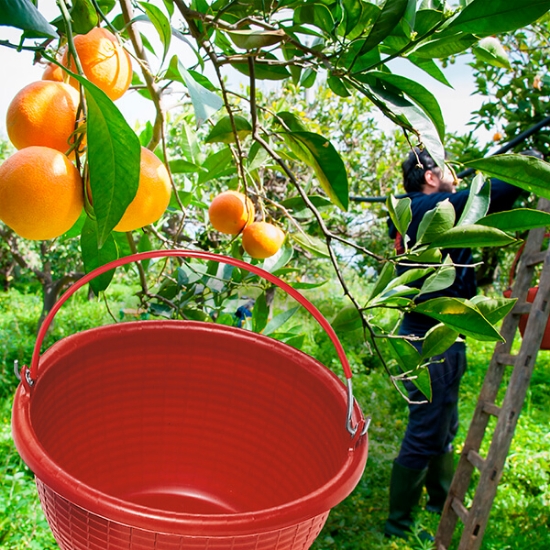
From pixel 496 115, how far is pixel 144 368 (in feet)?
6.85

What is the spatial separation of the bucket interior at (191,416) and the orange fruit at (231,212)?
19 centimetres

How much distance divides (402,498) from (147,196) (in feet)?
5.82

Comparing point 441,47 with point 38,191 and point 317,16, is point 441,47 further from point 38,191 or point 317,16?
point 38,191

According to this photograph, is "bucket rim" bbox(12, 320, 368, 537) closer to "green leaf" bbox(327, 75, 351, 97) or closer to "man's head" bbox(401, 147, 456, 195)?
"green leaf" bbox(327, 75, 351, 97)

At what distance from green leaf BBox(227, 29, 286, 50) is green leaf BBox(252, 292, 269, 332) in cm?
52

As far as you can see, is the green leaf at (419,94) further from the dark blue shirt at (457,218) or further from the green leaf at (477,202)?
the dark blue shirt at (457,218)

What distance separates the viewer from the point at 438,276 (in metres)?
0.68

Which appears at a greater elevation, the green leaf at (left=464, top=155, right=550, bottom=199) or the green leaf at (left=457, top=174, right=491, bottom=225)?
the green leaf at (left=464, top=155, right=550, bottom=199)

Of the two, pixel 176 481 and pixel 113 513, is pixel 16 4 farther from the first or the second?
pixel 176 481

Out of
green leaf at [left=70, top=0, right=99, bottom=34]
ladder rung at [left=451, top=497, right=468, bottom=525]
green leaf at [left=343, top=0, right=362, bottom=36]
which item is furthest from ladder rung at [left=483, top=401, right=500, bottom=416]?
green leaf at [left=70, top=0, right=99, bottom=34]

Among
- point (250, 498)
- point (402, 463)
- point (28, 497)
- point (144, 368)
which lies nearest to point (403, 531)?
point (402, 463)

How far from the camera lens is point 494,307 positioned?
60cm

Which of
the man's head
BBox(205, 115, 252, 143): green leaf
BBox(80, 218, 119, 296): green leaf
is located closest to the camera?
BBox(80, 218, 119, 296): green leaf

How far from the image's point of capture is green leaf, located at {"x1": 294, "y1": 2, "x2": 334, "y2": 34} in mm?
512
